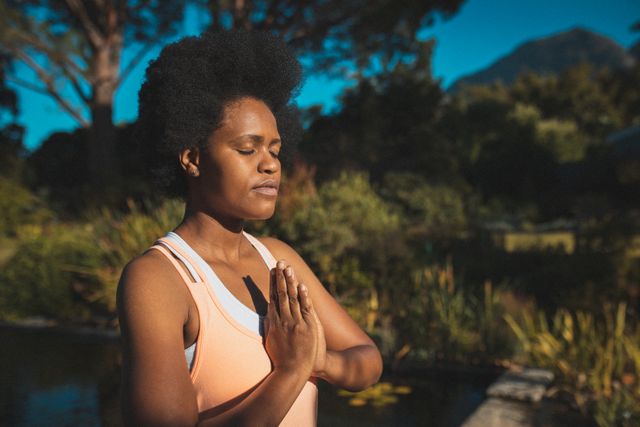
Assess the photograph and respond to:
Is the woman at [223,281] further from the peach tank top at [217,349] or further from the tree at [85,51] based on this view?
the tree at [85,51]

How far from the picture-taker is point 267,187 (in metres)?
1.59

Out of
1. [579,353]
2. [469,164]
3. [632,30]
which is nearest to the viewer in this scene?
[579,353]

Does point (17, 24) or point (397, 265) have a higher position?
point (17, 24)

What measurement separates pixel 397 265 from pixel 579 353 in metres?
2.89

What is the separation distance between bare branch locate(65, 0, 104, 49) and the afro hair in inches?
699

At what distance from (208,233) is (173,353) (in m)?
0.42

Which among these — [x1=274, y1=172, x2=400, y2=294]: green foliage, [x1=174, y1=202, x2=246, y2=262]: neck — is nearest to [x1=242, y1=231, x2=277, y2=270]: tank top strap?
[x1=174, y1=202, x2=246, y2=262]: neck

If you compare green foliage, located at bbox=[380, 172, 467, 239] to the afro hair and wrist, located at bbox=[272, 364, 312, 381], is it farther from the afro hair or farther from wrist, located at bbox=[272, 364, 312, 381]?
wrist, located at bbox=[272, 364, 312, 381]

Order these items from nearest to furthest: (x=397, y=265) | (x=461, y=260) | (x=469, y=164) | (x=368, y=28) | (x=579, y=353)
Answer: (x=579, y=353) → (x=397, y=265) → (x=461, y=260) → (x=368, y=28) → (x=469, y=164)

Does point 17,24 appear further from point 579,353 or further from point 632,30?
point 579,353

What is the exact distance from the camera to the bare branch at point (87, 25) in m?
17.9

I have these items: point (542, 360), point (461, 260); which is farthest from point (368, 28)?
point (542, 360)

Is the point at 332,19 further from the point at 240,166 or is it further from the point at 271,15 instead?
the point at 240,166

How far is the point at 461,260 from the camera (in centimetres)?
902
